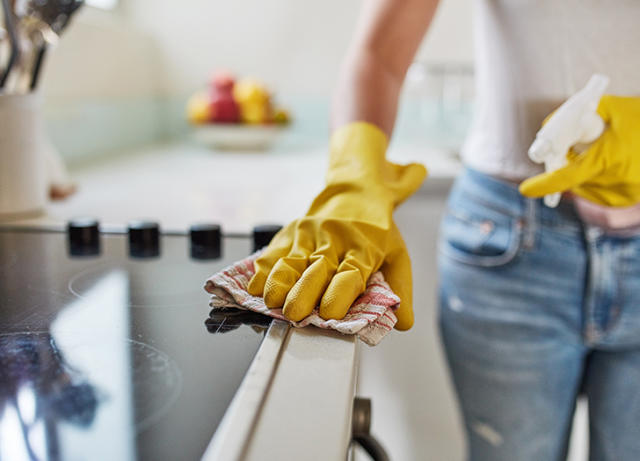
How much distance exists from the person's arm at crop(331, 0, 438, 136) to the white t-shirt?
0.30 ft

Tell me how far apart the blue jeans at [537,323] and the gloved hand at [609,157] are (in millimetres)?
154

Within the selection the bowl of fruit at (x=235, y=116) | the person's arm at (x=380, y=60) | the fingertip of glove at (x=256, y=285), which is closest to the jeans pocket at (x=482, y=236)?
the person's arm at (x=380, y=60)

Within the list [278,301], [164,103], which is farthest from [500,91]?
[164,103]

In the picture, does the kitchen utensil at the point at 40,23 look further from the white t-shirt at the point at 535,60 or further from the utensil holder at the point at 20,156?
the white t-shirt at the point at 535,60

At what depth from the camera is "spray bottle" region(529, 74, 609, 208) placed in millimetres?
542

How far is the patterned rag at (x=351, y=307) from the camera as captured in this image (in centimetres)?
42

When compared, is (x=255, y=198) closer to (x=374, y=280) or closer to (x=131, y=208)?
(x=131, y=208)

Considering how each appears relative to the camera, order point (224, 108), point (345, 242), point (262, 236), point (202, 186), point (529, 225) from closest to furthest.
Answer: point (345, 242)
point (262, 236)
point (529, 225)
point (202, 186)
point (224, 108)

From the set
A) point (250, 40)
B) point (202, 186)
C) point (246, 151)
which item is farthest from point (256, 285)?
point (250, 40)

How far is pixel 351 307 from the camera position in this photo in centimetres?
45

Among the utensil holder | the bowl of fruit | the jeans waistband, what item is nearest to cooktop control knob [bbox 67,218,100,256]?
the utensil holder

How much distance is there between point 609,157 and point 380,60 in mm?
282

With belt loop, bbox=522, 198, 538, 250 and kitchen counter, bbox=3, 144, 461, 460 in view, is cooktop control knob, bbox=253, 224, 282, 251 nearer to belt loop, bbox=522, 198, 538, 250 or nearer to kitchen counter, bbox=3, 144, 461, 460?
kitchen counter, bbox=3, 144, 461, 460

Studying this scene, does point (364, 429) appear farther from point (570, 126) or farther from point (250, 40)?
point (250, 40)
